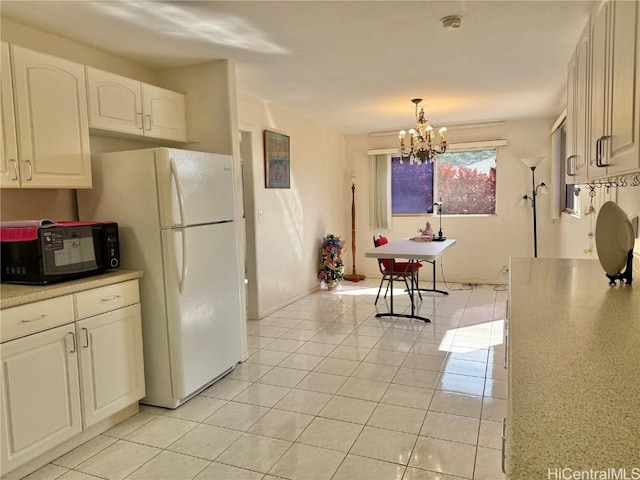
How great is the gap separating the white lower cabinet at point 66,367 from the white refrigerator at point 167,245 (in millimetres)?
126

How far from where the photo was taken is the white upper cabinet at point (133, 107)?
2.74m

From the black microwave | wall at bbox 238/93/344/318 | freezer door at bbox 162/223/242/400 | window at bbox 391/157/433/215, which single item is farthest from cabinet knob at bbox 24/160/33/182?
window at bbox 391/157/433/215

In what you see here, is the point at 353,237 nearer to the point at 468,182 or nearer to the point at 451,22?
the point at 468,182

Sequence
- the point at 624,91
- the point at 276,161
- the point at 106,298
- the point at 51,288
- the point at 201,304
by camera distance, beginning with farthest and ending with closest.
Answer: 1. the point at 276,161
2. the point at 201,304
3. the point at 106,298
4. the point at 51,288
5. the point at 624,91

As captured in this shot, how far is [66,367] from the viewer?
225 centimetres

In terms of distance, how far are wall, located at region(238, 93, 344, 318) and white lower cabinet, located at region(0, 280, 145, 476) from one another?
86.9 inches

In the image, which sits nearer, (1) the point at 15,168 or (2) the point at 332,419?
(1) the point at 15,168

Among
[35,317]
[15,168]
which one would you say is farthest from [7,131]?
[35,317]

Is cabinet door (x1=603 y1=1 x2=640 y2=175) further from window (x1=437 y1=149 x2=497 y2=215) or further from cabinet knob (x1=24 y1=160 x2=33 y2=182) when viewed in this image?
window (x1=437 y1=149 x2=497 y2=215)

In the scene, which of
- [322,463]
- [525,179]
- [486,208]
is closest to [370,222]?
[486,208]

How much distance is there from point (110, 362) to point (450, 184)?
17.9 ft

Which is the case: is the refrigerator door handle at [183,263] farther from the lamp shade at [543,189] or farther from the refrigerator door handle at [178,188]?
the lamp shade at [543,189]

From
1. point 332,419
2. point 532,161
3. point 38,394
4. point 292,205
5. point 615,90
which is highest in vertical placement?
point 532,161

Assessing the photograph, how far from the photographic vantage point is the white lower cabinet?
2.00m
